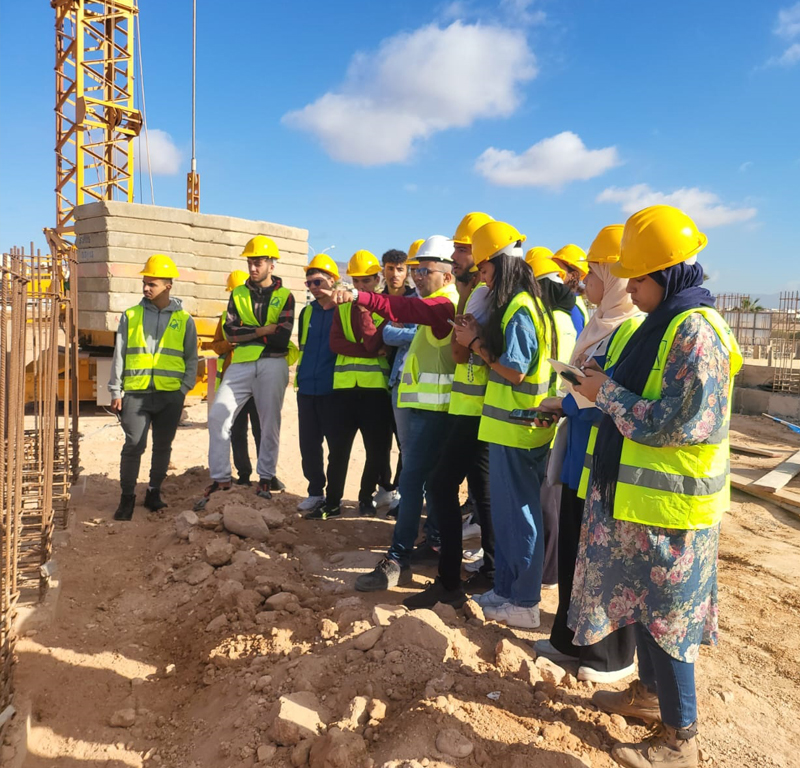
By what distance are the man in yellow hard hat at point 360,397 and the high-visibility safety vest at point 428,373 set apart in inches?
43.6

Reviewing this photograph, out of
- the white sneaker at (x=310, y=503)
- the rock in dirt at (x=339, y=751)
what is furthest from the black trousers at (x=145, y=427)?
the rock in dirt at (x=339, y=751)

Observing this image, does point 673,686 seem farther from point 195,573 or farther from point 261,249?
point 261,249

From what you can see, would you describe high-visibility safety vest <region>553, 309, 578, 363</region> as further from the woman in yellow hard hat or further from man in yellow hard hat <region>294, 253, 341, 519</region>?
man in yellow hard hat <region>294, 253, 341, 519</region>

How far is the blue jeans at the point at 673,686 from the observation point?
2137 mm

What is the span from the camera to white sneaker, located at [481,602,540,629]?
3.29 m

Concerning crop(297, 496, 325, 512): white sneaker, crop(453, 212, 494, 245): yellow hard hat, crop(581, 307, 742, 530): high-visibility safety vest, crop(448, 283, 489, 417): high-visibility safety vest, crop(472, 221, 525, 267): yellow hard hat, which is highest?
crop(453, 212, 494, 245): yellow hard hat

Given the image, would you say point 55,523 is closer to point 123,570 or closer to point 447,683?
point 123,570

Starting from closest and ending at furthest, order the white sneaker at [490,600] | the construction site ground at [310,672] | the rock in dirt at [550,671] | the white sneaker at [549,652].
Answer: the construction site ground at [310,672]
the rock in dirt at [550,671]
the white sneaker at [549,652]
the white sneaker at [490,600]

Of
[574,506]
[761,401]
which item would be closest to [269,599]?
[574,506]

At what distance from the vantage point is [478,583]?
3.86 meters

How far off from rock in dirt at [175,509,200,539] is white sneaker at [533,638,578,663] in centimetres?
266

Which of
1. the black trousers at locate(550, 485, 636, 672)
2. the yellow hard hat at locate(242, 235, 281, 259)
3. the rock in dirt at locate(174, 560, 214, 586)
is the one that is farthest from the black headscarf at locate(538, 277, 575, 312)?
the rock in dirt at locate(174, 560, 214, 586)

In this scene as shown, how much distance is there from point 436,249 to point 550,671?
2524 millimetres

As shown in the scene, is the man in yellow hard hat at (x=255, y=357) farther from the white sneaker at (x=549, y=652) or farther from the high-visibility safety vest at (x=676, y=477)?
the high-visibility safety vest at (x=676, y=477)
